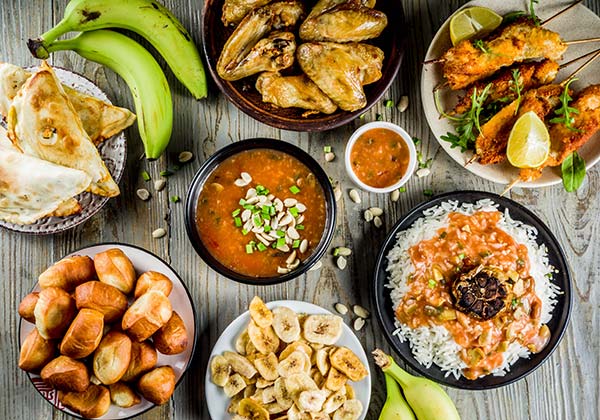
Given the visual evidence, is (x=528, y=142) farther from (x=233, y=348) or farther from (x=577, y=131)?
(x=233, y=348)

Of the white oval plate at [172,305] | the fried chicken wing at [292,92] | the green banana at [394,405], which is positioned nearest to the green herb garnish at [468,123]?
the fried chicken wing at [292,92]

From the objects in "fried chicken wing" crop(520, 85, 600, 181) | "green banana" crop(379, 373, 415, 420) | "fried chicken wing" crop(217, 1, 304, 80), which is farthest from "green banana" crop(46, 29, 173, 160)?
"fried chicken wing" crop(520, 85, 600, 181)

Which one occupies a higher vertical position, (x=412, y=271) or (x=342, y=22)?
(x=342, y=22)

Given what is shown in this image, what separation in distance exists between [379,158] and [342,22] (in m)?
0.68

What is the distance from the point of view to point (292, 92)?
299 centimetres

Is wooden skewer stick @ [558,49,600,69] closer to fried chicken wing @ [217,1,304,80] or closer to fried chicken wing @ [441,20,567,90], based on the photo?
fried chicken wing @ [441,20,567,90]

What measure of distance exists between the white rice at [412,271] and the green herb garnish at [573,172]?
0.28m

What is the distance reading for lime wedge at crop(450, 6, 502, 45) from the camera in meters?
3.08

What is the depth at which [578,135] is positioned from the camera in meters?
3.05

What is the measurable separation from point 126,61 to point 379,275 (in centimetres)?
160

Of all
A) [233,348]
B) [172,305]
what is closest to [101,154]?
[172,305]

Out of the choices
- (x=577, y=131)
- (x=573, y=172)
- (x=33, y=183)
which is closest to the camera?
(x=33, y=183)

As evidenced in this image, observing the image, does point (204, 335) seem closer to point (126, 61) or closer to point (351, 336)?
point (351, 336)

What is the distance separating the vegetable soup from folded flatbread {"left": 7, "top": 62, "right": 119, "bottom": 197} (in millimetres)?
597
